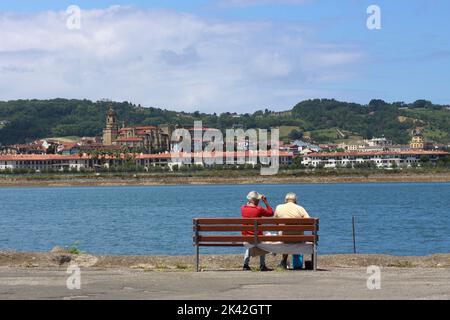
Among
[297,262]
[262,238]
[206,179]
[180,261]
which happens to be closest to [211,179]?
[206,179]

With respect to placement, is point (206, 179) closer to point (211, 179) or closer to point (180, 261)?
point (211, 179)

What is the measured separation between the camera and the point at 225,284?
567 inches

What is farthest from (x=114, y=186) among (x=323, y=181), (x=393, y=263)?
(x=393, y=263)

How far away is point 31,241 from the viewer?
39.2m

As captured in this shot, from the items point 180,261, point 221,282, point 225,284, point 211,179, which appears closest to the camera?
point 225,284

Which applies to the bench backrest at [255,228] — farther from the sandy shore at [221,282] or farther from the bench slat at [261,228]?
the sandy shore at [221,282]

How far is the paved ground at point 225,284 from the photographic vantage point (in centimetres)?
1280

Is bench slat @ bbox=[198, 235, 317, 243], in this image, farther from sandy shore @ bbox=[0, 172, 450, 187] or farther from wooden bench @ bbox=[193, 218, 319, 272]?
sandy shore @ bbox=[0, 172, 450, 187]

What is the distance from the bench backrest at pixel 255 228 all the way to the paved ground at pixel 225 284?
618mm

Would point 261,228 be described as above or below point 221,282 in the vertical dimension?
above

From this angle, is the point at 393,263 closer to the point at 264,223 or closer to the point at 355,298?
the point at 264,223

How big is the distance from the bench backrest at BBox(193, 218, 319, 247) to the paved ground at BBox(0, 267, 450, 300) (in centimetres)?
62

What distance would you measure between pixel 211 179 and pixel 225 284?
502ft

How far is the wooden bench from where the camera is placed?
16.8 meters
